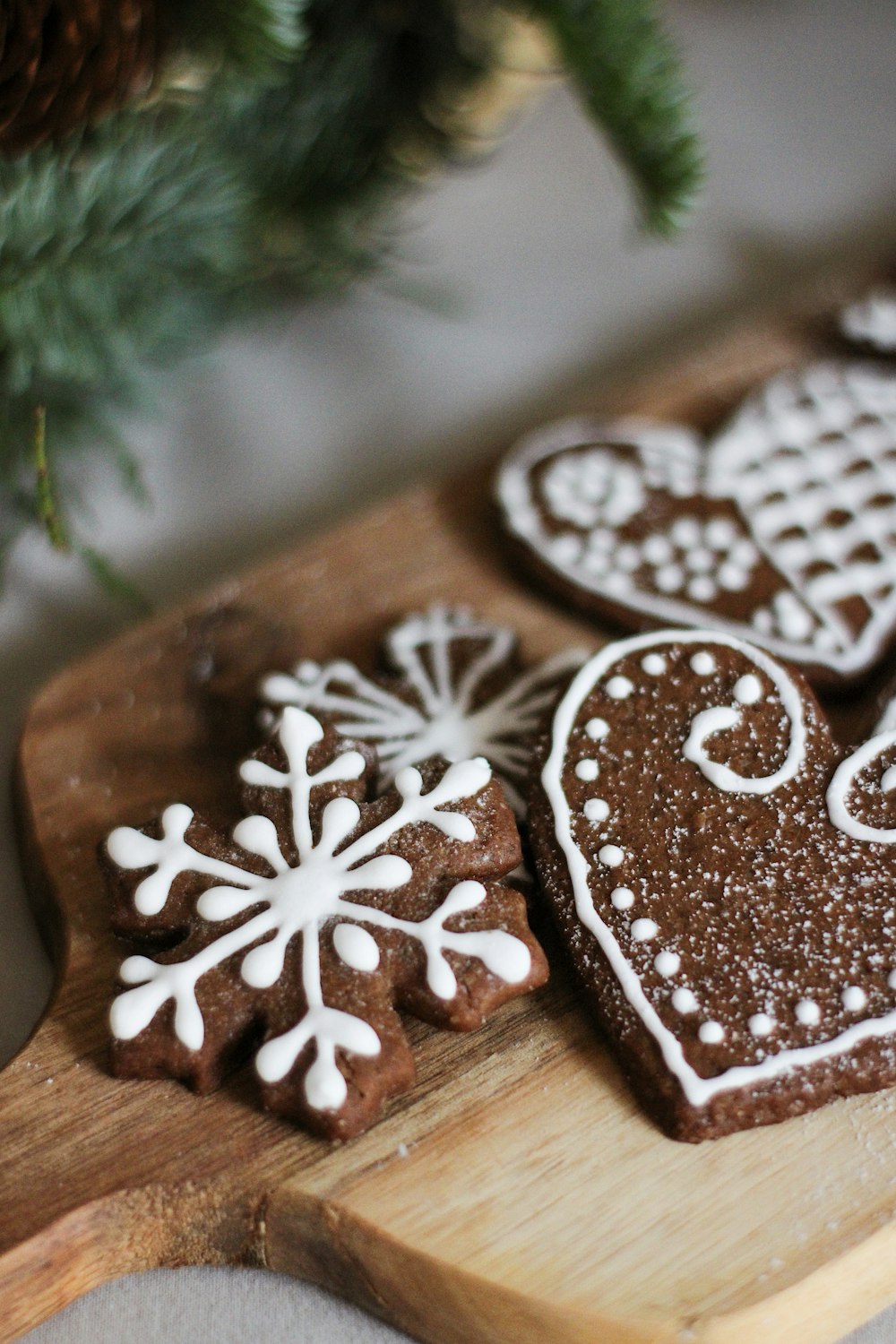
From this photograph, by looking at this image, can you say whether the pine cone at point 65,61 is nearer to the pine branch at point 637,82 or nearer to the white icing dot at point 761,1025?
the pine branch at point 637,82

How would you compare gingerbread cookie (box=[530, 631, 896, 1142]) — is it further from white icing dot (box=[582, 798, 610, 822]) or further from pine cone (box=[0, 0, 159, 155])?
pine cone (box=[0, 0, 159, 155])

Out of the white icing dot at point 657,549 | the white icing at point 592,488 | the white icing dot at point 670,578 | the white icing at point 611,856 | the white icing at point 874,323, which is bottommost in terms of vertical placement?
the white icing at point 611,856

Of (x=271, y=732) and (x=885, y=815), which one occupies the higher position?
(x=885, y=815)

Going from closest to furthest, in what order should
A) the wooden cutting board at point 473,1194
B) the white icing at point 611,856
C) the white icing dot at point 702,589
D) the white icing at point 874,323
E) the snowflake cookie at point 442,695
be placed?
the wooden cutting board at point 473,1194, the white icing at point 611,856, the snowflake cookie at point 442,695, the white icing dot at point 702,589, the white icing at point 874,323

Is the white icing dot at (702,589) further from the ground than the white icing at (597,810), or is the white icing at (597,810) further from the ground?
the white icing dot at (702,589)

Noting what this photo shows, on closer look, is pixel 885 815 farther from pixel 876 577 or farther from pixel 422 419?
pixel 422 419

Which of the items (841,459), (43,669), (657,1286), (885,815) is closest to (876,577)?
(841,459)

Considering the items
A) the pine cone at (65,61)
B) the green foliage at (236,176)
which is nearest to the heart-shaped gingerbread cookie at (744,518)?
the green foliage at (236,176)
